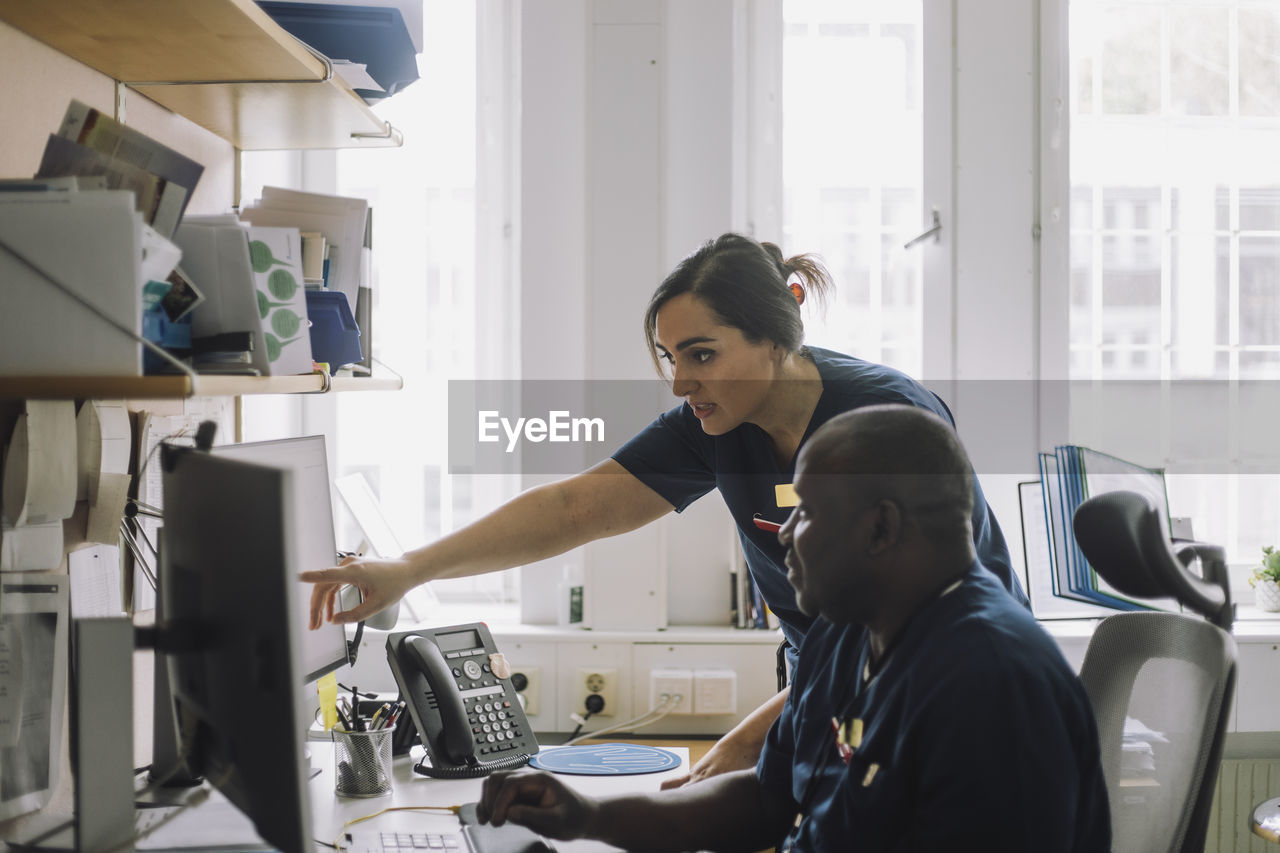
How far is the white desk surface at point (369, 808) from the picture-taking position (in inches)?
50.3

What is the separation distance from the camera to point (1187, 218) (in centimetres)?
261

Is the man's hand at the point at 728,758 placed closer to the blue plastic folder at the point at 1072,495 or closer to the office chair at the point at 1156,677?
the office chair at the point at 1156,677

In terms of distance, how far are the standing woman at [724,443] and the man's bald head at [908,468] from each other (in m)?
0.35

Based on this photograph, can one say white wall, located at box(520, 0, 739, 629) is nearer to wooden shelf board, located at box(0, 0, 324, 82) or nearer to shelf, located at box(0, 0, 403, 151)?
shelf, located at box(0, 0, 403, 151)

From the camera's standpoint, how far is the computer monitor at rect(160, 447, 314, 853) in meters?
0.86

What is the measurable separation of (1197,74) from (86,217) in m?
2.65

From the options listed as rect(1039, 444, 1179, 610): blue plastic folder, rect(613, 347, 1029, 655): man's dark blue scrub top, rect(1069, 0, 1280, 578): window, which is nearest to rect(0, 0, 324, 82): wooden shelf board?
rect(613, 347, 1029, 655): man's dark blue scrub top

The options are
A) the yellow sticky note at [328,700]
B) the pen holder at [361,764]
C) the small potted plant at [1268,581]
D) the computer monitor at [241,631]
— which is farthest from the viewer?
the small potted plant at [1268,581]

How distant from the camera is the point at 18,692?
1.21 m

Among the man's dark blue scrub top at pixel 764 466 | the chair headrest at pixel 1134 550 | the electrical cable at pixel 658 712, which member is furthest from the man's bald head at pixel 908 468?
the electrical cable at pixel 658 712

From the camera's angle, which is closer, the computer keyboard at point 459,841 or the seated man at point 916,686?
the seated man at point 916,686

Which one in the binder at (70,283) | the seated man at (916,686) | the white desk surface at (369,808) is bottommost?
the white desk surface at (369,808)

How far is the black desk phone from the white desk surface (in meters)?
0.04

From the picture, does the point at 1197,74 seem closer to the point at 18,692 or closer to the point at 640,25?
the point at 640,25
